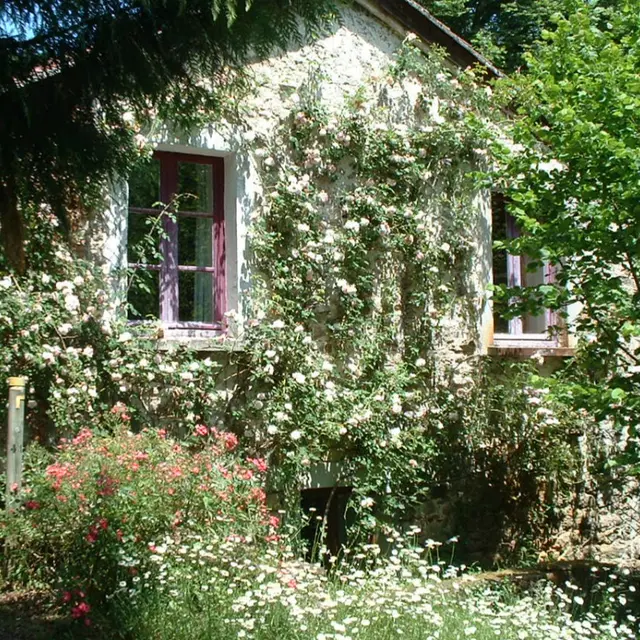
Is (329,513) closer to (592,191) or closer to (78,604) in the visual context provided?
(78,604)

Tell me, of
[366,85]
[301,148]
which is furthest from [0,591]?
[366,85]

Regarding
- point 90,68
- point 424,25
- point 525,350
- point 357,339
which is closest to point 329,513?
point 357,339

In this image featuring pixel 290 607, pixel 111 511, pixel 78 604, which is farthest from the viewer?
pixel 111 511

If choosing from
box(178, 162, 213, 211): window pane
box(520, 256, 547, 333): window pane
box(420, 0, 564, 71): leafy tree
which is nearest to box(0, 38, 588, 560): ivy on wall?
box(178, 162, 213, 211): window pane

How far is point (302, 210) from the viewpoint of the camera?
758 cm

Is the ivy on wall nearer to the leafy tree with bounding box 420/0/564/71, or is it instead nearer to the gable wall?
the gable wall

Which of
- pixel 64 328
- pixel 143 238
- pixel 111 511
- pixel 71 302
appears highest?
pixel 143 238

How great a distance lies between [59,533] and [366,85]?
16.3ft

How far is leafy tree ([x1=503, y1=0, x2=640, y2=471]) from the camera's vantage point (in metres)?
6.39

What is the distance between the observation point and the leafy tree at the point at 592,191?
639 centimetres

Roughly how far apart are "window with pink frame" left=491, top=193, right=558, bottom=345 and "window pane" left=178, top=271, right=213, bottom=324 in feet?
9.77

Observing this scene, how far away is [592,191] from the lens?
6.60 metres

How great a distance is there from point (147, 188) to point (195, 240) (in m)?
0.59

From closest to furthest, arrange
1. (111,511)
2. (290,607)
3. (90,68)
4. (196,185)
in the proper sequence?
(90,68)
(290,607)
(111,511)
(196,185)
